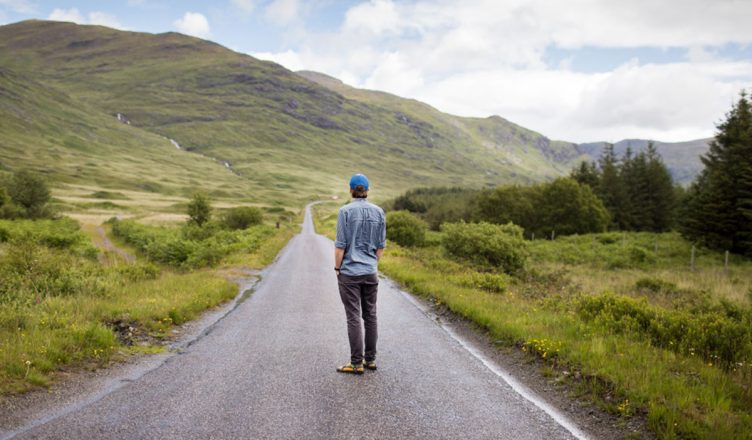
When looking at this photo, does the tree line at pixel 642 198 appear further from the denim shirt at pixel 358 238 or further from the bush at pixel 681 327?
the denim shirt at pixel 358 238

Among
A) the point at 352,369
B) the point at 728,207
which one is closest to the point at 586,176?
the point at 728,207

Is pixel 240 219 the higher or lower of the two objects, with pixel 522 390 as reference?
lower

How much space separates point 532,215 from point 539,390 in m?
59.6

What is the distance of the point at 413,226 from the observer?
1583 inches

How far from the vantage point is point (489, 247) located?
21703mm

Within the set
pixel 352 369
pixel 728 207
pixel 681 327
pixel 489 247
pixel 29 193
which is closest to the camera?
pixel 352 369

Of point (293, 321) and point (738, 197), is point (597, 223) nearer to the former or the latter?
point (738, 197)

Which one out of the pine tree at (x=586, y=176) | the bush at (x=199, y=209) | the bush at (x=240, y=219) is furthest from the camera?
the pine tree at (x=586, y=176)

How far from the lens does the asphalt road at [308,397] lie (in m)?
4.95

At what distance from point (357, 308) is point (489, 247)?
15.4 m

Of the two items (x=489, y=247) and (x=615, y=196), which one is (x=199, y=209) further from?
(x=615, y=196)

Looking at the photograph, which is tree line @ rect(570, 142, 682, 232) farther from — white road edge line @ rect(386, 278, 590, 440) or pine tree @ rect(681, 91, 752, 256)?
white road edge line @ rect(386, 278, 590, 440)

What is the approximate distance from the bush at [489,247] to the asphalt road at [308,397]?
507 inches

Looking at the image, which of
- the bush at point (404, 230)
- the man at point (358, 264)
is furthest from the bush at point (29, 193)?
the man at point (358, 264)
